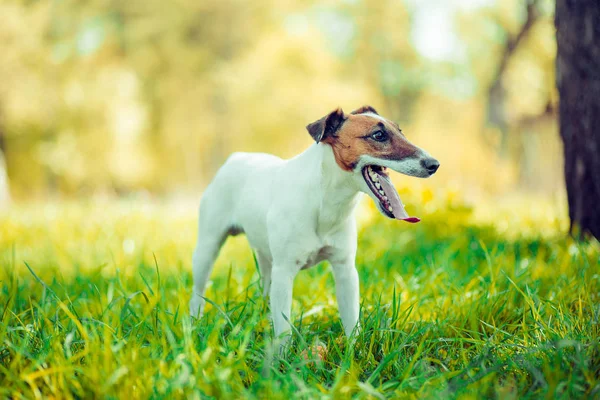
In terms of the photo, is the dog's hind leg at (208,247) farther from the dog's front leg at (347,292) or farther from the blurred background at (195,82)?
the blurred background at (195,82)

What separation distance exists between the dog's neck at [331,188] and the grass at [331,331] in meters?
0.51

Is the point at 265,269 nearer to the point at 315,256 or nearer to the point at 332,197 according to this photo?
the point at 315,256

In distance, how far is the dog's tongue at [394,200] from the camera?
2199mm

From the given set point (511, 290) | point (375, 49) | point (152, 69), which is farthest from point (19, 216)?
point (375, 49)

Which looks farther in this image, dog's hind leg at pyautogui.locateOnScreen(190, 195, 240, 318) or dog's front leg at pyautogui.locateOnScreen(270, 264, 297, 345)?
dog's hind leg at pyautogui.locateOnScreen(190, 195, 240, 318)

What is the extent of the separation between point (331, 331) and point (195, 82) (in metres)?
18.9

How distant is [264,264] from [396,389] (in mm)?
1409

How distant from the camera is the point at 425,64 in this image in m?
24.8

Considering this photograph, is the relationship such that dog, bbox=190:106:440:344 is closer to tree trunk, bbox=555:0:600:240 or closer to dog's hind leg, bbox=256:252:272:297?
dog's hind leg, bbox=256:252:272:297

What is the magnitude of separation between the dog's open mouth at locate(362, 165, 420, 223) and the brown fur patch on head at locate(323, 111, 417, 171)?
85 millimetres

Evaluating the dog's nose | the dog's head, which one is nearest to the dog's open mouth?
the dog's head

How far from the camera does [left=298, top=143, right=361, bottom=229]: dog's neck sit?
94.3 inches

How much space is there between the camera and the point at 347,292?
250 centimetres

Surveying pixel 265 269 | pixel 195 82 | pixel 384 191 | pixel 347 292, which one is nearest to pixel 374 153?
pixel 384 191
